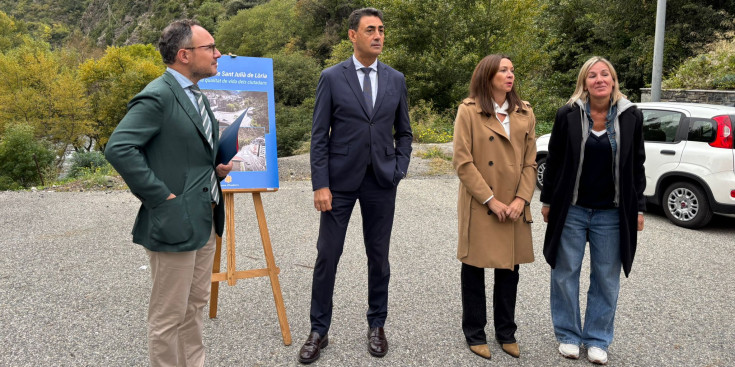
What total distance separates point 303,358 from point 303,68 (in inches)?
1640

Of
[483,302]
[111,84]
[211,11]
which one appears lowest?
[483,302]

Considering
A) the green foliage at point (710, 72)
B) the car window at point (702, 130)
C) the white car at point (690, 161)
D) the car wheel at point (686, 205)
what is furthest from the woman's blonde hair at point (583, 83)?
the green foliage at point (710, 72)

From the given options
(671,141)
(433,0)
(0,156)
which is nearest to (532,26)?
(433,0)

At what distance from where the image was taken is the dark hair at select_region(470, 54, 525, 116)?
319cm

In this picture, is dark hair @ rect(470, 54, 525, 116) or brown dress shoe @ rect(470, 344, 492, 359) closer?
dark hair @ rect(470, 54, 525, 116)

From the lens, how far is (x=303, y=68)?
141ft

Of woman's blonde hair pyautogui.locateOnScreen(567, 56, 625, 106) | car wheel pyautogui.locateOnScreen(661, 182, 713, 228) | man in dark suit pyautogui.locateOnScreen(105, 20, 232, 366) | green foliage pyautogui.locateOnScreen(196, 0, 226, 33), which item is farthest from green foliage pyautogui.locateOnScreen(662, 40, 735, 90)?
green foliage pyautogui.locateOnScreen(196, 0, 226, 33)

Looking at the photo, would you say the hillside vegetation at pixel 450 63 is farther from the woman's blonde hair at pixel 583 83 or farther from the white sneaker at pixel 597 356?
the white sneaker at pixel 597 356

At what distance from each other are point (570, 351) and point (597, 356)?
0.54 ft

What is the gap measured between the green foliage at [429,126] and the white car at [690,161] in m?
7.48

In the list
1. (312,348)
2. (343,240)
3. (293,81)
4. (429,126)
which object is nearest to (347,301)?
(312,348)

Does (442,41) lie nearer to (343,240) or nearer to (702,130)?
(702,130)

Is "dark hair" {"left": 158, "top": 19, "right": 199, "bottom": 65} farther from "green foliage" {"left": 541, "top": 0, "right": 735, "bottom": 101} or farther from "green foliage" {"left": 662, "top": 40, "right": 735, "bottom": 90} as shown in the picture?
"green foliage" {"left": 541, "top": 0, "right": 735, "bottom": 101}

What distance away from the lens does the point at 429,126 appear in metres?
15.8
